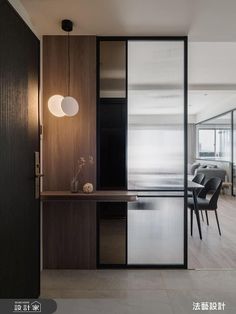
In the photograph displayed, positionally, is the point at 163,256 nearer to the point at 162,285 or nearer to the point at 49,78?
the point at 162,285

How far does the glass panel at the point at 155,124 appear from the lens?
9.31 feet

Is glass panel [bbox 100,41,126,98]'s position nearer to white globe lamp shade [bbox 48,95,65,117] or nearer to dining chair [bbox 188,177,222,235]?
white globe lamp shade [bbox 48,95,65,117]

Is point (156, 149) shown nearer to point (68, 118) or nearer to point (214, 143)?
point (68, 118)

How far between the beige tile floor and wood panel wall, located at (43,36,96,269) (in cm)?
28

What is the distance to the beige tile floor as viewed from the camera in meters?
2.04

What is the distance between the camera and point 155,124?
2.88 m

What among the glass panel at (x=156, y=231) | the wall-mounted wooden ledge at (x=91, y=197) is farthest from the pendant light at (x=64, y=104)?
the glass panel at (x=156, y=231)

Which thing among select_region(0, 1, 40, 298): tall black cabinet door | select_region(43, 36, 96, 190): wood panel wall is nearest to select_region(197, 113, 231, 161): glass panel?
select_region(43, 36, 96, 190): wood panel wall

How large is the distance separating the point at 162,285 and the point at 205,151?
818 centimetres

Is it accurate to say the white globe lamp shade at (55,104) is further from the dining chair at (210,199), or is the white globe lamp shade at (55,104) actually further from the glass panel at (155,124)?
the dining chair at (210,199)

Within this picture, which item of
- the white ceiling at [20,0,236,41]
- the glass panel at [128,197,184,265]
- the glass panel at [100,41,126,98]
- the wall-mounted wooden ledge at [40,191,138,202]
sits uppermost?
the white ceiling at [20,0,236,41]

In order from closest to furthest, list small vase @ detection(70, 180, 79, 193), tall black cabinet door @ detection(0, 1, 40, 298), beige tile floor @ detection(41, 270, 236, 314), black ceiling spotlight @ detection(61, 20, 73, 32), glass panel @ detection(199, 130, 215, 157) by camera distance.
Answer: tall black cabinet door @ detection(0, 1, 40, 298) < beige tile floor @ detection(41, 270, 236, 314) < black ceiling spotlight @ detection(61, 20, 73, 32) < small vase @ detection(70, 180, 79, 193) < glass panel @ detection(199, 130, 215, 157)

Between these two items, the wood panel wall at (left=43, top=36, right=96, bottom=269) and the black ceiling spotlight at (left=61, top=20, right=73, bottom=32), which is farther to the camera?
the wood panel wall at (left=43, top=36, right=96, bottom=269)

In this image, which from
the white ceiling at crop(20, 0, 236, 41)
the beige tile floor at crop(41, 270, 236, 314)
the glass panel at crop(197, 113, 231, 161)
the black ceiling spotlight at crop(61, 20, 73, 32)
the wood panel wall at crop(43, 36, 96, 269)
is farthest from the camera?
the glass panel at crop(197, 113, 231, 161)
